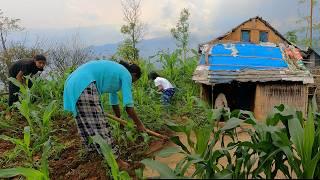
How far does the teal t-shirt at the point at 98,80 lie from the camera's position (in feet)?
10.5

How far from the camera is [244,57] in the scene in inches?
321

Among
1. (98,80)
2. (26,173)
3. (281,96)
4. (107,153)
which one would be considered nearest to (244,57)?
(281,96)

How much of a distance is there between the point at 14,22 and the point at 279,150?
50.8 feet

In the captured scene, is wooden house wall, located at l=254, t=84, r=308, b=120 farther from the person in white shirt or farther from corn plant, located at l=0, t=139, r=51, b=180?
corn plant, located at l=0, t=139, r=51, b=180

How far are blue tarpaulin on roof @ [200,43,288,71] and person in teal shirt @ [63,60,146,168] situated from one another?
458cm

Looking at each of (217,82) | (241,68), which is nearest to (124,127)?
(217,82)

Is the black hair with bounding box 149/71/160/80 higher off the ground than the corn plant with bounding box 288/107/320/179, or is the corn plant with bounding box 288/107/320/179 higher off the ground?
the black hair with bounding box 149/71/160/80

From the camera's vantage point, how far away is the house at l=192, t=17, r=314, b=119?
285 inches

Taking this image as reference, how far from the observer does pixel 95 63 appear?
332 cm

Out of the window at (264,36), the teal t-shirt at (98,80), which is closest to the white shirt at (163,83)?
the teal t-shirt at (98,80)

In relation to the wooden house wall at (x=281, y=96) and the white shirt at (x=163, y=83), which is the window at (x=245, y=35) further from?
the white shirt at (x=163, y=83)

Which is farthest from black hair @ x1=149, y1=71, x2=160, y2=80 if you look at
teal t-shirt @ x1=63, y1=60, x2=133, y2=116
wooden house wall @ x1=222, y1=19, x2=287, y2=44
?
wooden house wall @ x1=222, y1=19, x2=287, y2=44

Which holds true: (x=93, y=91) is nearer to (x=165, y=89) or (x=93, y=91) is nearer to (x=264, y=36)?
(x=165, y=89)

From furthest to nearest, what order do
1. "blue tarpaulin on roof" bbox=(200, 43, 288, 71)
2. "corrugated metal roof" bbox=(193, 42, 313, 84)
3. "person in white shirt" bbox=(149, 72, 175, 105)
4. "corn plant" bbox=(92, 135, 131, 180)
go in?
"blue tarpaulin on roof" bbox=(200, 43, 288, 71), "corrugated metal roof" bbox=(193, 42, 313, 84), "person in white shirt" bbox=(149, 72, 175, 105), "corn plant" bbox=(92, 135, 131, 180)
